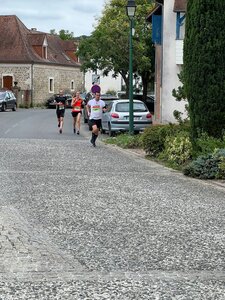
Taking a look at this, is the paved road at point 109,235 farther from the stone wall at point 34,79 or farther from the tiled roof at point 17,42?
the stone wall at point 34,79

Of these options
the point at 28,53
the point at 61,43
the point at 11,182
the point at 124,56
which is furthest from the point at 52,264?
the point at 61,43

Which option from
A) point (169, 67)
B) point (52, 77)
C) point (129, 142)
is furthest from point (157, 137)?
point (52, 77)

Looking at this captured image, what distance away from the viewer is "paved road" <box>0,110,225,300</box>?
20.8 ft

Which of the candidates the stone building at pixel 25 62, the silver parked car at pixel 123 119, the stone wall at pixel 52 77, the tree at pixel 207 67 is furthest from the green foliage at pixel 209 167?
the stone wall at pixel 52 77

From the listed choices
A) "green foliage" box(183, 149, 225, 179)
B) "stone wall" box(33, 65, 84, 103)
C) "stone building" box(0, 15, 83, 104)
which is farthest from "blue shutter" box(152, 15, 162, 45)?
"stone wall" box(33, 65, 84, 103)

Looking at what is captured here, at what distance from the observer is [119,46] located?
50.9 meters

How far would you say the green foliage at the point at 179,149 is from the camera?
1720 centimetres

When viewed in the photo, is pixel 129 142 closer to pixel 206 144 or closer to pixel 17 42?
pixel 206 144

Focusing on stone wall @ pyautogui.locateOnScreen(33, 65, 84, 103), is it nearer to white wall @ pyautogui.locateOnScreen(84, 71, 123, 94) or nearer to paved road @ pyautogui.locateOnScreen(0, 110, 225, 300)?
white wall @ pyautogui.locateOnScreen(84, 71, 123, 94)

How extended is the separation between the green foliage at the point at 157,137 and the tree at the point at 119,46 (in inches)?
1253

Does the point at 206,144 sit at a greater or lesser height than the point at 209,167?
greater

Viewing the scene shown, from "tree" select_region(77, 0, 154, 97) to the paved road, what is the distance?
35903 mm

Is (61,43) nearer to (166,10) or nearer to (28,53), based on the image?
(28,53)

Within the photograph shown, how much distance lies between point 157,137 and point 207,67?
10.8 feet
